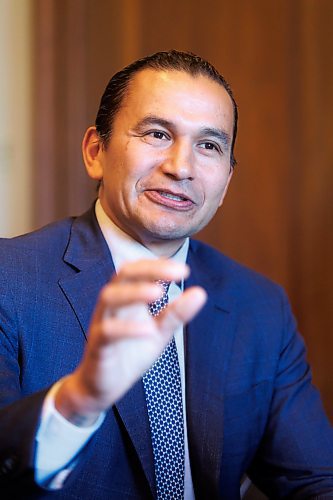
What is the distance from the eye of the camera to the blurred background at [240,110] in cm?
182

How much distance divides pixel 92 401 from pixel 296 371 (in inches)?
30.4

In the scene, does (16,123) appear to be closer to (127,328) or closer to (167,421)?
→ (167,421)

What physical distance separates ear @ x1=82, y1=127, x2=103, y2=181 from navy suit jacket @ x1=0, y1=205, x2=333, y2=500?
89 mm

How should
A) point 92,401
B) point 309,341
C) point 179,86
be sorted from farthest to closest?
point 309,341, point 179,86, point 92,401

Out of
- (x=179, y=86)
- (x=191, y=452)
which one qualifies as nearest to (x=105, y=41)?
(x=179, y=86)

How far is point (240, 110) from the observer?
6.13 ft

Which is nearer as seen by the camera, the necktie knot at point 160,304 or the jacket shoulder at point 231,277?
the necktie knot at point 160,304

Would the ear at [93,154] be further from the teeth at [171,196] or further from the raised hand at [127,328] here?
the raised hand at [127,328]

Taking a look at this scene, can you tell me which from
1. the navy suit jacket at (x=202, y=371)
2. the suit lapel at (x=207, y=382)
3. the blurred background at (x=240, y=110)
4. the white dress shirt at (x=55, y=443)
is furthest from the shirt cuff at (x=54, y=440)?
the blurred background at (x=240, y=110)

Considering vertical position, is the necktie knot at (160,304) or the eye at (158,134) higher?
the eye at (158,134)

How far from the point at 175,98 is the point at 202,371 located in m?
0.56

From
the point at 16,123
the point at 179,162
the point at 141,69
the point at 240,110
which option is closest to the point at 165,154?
the point at 179,162

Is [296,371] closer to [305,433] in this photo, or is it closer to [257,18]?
[305,433]

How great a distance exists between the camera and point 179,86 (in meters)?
1.25
